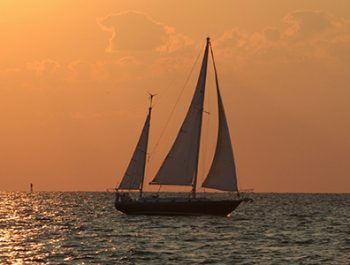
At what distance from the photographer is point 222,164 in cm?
7419

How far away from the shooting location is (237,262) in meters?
44.6

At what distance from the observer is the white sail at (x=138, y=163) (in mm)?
82875

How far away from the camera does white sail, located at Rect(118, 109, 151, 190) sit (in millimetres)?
82875

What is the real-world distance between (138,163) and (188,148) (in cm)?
778

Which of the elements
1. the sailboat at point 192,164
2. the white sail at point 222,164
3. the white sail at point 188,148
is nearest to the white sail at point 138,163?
the sailboat at point 192,164

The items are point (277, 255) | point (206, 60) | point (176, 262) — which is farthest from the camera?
point (206, 60)

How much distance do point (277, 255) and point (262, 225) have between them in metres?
27.5

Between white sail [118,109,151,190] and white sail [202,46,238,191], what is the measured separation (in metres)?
10.1

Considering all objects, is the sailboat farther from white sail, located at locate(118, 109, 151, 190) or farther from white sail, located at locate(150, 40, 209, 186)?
white sail, located at locate(118, 109, 151, 190)

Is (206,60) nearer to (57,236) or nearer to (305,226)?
(305,226)

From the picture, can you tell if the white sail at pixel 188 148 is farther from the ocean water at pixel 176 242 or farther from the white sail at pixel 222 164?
the ocean water at pixel 176 242

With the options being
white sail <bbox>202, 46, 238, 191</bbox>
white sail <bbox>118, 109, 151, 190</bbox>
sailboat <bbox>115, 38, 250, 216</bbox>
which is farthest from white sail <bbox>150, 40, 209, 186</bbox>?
white sail <bbox>118, 109, 151, 190</bbox>

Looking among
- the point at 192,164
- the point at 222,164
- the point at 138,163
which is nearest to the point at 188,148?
the point at 192,164

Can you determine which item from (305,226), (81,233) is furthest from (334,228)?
(81,233)
